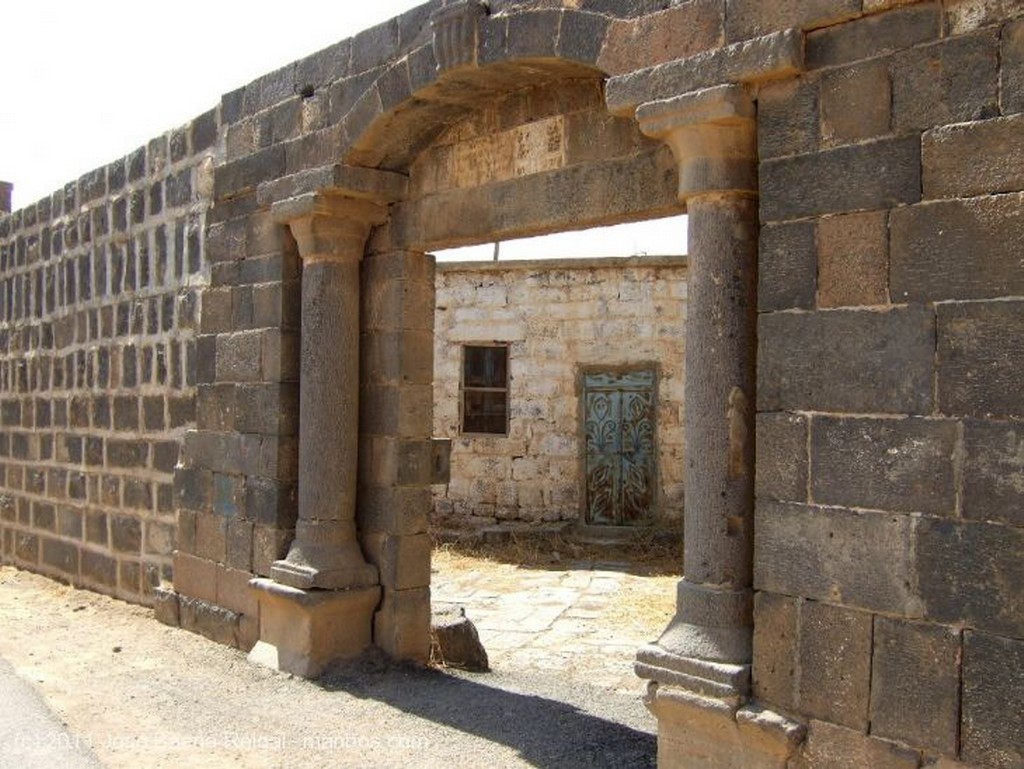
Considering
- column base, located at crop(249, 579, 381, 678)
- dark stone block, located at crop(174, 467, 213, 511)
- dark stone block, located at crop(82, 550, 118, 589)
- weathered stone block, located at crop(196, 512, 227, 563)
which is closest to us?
column base, located at crop(249, 579, 381, 678)

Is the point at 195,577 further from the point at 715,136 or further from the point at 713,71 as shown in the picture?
the point at 713,71

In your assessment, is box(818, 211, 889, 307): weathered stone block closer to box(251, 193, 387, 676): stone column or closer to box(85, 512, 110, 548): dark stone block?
box(251, 193, 387, 676): stone column

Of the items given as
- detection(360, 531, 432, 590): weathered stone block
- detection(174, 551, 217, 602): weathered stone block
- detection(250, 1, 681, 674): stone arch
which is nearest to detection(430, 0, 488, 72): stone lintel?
detection(250, 1, 681, 674): stone arch

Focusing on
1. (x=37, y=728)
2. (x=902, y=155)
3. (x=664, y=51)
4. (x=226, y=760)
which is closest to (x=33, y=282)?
(x=37, y=728)

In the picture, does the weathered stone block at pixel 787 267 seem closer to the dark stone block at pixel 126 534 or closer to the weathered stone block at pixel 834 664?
the weathered stone block at pixel 834 664

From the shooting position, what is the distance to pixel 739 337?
11.5 feet

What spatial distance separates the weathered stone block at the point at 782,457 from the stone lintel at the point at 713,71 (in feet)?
3.65

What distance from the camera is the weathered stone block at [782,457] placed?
128 inches

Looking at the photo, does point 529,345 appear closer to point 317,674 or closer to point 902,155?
point 317,674

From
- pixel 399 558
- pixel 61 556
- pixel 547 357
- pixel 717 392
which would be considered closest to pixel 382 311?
pixel 399 558

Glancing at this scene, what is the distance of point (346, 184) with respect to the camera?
519 cm

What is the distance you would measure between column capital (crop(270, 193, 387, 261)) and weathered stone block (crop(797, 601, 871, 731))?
3.11 m

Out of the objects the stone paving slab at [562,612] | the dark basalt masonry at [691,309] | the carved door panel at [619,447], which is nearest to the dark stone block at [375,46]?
the dark basalt masonry at [691,309]

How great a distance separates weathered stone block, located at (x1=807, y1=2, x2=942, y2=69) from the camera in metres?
3.00
